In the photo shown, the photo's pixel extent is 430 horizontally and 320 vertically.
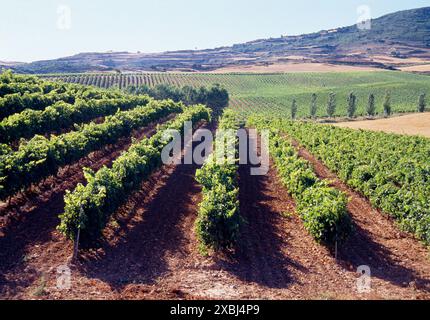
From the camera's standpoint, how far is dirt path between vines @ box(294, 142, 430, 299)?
1472 centimetres

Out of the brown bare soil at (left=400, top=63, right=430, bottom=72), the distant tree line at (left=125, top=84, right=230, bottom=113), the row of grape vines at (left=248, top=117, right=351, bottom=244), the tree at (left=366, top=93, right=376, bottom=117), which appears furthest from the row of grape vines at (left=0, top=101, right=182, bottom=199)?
the brown bare soil at (left=400, top=63, right=430, bottom=72)

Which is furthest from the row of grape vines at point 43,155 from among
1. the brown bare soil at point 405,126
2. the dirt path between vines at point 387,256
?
the brown bare soil at point 405,126

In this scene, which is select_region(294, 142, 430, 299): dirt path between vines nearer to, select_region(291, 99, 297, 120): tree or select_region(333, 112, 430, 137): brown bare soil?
select_region(333, 112, 430, 137): brown bare soil

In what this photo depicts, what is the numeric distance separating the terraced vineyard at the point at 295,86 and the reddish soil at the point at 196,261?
79.2 m

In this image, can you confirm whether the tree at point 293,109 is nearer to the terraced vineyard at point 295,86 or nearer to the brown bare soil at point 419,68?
the terraced vineyard at point 295,86

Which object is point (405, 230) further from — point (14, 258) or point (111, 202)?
point (14, 258)

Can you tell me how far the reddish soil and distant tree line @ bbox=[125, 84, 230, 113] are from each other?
77875mm

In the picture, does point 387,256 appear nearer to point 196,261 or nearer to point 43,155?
point 196,261

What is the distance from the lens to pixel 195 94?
341ft

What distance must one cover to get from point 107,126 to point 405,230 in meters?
24.2

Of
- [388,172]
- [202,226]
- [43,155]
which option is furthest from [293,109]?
[202,226]

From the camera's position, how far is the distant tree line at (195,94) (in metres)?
101
